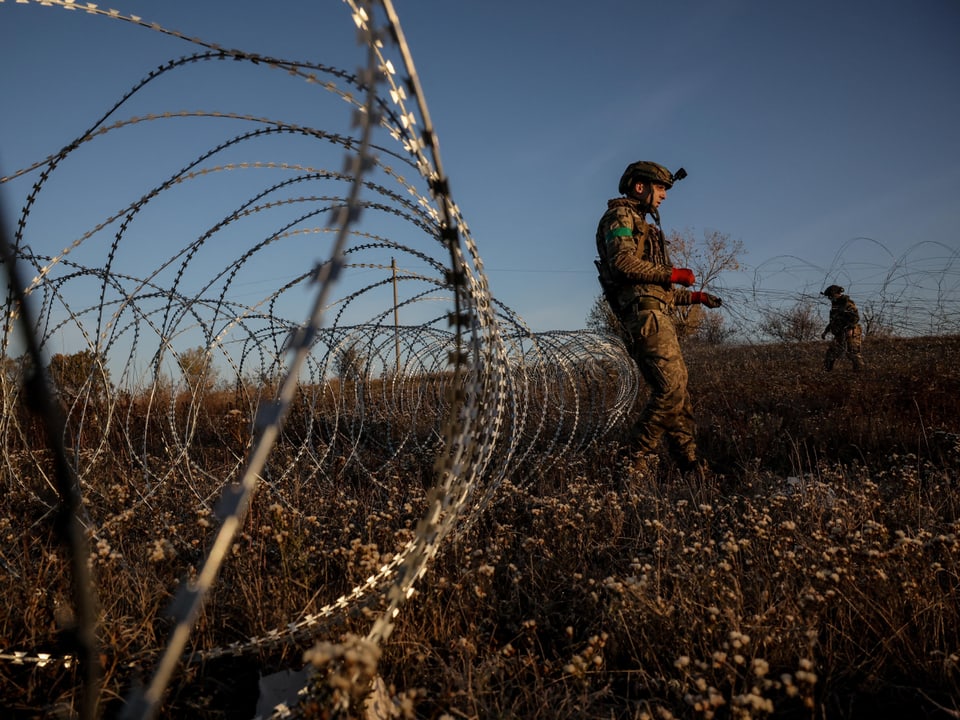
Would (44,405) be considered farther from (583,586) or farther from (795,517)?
(795,517)

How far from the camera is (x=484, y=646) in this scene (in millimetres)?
2498

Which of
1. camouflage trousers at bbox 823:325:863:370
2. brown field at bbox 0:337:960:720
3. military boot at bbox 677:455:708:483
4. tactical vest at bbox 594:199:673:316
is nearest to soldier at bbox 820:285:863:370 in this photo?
camouflage trousers at bbox 823:325:863:370

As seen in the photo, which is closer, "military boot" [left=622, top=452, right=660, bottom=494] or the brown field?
the brown field

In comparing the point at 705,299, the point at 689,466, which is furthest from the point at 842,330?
the point at 689,466

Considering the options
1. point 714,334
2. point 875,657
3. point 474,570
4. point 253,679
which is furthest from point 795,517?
point 714,334

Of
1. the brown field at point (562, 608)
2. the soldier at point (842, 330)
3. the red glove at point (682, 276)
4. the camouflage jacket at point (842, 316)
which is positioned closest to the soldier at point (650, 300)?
the red glove at point (682, 276)

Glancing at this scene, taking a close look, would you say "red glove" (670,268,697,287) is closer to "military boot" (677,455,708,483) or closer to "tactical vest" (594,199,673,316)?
"tactical vest" (594,199,673,316)

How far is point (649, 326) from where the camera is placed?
16.9ft

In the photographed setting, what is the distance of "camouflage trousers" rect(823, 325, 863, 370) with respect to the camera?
42.1 feet

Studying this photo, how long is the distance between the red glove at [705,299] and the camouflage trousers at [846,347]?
8881mm

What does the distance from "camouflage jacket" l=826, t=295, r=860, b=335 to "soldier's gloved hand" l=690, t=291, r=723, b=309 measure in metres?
9.89

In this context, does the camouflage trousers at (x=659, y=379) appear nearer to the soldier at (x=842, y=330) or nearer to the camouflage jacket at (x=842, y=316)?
the soldier at (x=842, y=330)

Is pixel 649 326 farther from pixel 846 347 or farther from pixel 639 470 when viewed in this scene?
pixel 846 347

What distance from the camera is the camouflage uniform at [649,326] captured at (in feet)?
16.8
